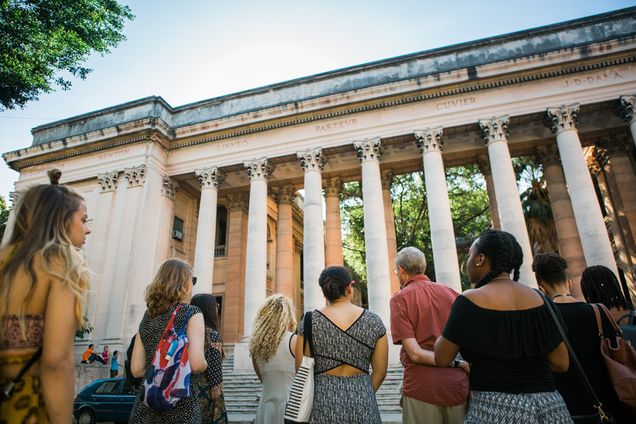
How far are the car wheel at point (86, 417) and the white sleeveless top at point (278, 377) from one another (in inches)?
378

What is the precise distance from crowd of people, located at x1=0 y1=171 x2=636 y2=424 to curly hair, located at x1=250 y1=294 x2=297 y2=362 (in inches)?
0.6

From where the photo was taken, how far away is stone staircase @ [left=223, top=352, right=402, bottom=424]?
969 cm

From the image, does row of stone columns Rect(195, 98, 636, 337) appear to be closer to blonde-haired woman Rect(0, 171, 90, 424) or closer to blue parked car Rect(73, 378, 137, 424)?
blue parked car Rect(73, 378, 137, 424)

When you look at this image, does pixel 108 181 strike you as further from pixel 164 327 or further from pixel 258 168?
pixel 164 327

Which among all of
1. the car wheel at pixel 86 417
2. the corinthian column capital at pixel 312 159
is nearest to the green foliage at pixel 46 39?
the corinthian column capital at pixel 312 159

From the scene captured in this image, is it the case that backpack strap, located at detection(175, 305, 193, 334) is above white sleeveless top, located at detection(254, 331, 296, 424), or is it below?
above

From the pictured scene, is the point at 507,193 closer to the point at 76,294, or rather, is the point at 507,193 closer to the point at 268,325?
the point at 268,325

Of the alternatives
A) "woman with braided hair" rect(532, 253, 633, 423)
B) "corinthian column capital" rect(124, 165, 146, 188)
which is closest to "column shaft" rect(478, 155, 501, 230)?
"woman with braided hair" rect(532, 253, 633, 423)

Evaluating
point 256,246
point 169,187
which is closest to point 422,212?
point 256,246

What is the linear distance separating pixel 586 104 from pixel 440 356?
681 inches

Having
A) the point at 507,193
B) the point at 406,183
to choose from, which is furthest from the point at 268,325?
the point at 406,183

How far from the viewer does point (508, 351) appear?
2.41 m

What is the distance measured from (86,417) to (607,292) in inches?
513

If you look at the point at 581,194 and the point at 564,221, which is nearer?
the point at 581,194
